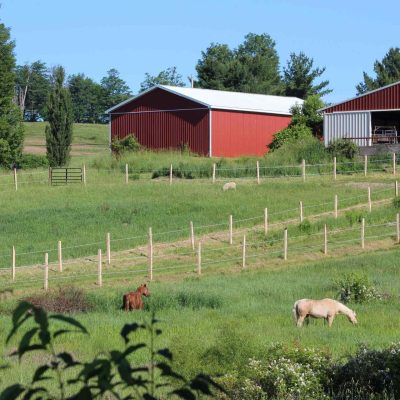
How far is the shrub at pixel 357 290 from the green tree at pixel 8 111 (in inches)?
1878

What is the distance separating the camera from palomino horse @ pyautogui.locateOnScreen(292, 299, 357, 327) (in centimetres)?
1742

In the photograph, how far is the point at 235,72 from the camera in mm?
108125

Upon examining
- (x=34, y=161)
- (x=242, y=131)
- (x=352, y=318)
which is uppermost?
(x=242, y=131)

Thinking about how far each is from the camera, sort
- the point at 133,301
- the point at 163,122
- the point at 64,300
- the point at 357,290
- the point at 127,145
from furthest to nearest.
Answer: the point at 127,145, the point at 163,122, the point at 64,300, the point at 357,290, the point at 133,301

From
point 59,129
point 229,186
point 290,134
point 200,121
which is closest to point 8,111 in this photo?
point 59,129

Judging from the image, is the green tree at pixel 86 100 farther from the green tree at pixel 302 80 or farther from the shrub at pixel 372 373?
the shrub at pixel 372 373

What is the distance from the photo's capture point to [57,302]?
2214cm

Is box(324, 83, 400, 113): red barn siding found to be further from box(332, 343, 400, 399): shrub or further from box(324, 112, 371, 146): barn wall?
box(332, 343, 400, 399): shrub

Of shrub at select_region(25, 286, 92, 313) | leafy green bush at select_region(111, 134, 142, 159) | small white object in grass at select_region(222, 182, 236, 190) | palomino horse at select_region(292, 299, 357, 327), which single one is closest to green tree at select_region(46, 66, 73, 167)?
leafy green bush at select_region(111, 134, 142, 159)

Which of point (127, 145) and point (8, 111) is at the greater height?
point (8, 111)

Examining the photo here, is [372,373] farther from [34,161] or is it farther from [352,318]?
[34,161]

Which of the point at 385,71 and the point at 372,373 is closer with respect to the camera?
the point at 372,373

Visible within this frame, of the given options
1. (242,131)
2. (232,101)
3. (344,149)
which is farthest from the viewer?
(232,101)

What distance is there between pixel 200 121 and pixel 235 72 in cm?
4915
